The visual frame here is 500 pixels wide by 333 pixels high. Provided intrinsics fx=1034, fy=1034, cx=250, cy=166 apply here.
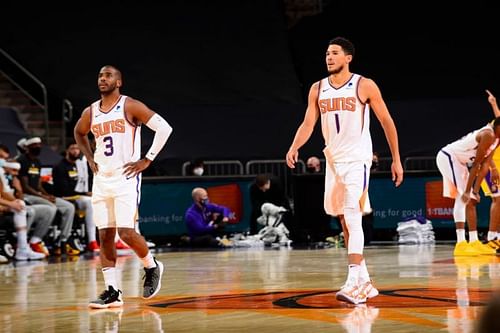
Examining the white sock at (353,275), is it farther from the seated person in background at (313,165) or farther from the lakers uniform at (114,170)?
the seated person in background at (313,165)

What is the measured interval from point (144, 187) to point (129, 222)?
450 inches

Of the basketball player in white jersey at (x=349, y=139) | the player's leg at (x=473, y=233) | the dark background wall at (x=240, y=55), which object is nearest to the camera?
the basketball player in white jersey at (x=349, y=139)

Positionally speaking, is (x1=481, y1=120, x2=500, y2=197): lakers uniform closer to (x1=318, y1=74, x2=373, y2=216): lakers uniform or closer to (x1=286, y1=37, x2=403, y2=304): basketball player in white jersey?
(x1=286, y1=37, x2=403, y2=304): basketball player in white jersey

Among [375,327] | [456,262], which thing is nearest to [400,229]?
[456,262]

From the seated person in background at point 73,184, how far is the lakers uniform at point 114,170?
9.14m

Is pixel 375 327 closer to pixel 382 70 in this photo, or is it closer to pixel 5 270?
pixel 5 270

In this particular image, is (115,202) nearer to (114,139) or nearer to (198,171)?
(114,139)

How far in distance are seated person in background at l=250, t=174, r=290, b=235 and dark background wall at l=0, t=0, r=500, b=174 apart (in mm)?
3355

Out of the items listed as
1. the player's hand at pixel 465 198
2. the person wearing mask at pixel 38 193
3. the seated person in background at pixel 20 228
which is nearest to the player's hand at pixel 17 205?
the seated person in background at pixel 20 228

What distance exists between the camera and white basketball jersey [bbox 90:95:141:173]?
8.23m

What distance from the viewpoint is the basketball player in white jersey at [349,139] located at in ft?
26.2

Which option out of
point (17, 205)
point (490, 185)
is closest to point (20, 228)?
point (17, 205)

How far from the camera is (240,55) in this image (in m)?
24.3

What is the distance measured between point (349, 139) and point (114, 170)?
6.15 feet
